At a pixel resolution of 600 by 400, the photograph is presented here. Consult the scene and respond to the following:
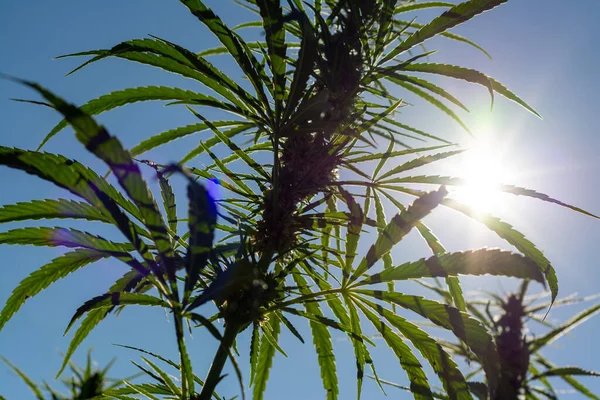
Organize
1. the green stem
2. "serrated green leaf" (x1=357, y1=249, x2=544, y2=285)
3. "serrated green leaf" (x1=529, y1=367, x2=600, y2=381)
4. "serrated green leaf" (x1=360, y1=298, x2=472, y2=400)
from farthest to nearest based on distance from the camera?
1. "serrated green leaf" (x1=529, y1=367, x2=600, y2=381)
2. "serrated green leaf" (x1=360, y1=298, x2=472, y2=400)
3. "serrated green leaf" (x1=357, y1=249, x2=544, y2=285)
4. the green stem

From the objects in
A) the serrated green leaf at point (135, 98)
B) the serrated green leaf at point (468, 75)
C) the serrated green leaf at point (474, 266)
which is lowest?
the serrated green leaf at point (474, 266)

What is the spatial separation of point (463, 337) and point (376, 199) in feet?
1.94

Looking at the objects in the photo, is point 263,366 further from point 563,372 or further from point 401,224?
point 563,372

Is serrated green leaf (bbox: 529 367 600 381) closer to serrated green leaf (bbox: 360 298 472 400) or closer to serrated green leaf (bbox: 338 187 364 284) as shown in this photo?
serrated green leaf (bbox: 360 298 472 400)

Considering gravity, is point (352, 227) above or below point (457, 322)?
above

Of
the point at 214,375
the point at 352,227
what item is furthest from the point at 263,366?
the point at 352,227

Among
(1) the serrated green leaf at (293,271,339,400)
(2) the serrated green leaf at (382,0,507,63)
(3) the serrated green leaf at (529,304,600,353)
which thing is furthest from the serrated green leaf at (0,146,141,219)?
(3) the serrated green leaf at (529,304,600,353)

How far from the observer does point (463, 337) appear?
1.01m

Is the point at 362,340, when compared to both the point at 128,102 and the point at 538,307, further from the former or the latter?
the point at 538,307

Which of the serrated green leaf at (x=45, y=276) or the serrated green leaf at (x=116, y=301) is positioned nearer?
the serrated green leaf at (x=116, y=301)

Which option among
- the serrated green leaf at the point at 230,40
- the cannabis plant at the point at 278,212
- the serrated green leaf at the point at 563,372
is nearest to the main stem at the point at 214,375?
the cannabis plant at the point at 278,212

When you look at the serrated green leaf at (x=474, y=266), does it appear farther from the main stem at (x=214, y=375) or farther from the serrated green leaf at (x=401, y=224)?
the main stem at (x=214, y=375)

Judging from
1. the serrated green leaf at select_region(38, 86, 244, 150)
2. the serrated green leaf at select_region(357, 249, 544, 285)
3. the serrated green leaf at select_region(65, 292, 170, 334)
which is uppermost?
the serrated green leaf at select_region(38, 86, 244, 150)

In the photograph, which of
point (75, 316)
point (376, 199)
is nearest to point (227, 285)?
point (75, 316)
